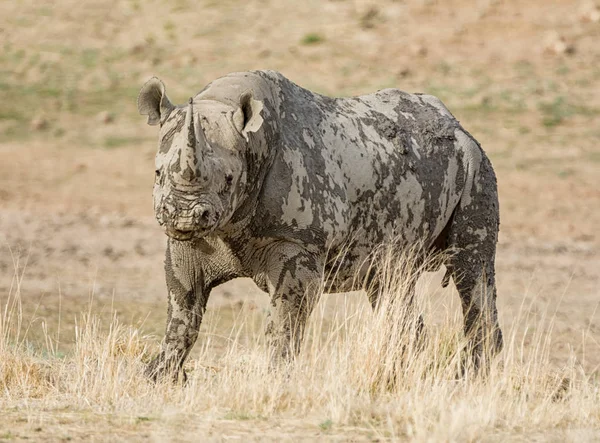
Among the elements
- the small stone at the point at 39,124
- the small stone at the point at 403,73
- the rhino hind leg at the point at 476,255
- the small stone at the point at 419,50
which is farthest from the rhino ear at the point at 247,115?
the small stone at the point at 419,50

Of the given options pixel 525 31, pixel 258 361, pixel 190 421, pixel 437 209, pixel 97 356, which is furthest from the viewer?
pixel 525 31

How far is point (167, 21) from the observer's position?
2658cm

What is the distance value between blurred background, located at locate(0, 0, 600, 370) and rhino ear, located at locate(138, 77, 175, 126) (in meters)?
4.54

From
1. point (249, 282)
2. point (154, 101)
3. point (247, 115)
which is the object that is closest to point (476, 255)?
point (247, 115)

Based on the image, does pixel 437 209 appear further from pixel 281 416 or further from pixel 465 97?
pixel 465 97

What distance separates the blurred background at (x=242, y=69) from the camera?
14.3 m

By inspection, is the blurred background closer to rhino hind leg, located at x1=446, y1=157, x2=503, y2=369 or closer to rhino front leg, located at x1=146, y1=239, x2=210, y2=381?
rhino hind leg, located at x1=446, y1=157, x2=503, y2=369

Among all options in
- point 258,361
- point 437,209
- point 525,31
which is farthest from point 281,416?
point 525,31

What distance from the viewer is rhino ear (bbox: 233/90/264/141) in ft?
22.9

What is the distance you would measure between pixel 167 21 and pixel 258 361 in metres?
20.1

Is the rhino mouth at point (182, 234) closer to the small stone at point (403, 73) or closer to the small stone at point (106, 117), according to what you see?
the small stone at point (106, 117)

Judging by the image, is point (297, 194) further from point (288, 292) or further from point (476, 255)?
point (476, 255)

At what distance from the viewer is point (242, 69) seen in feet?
76.8

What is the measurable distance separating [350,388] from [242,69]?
1679 cm
